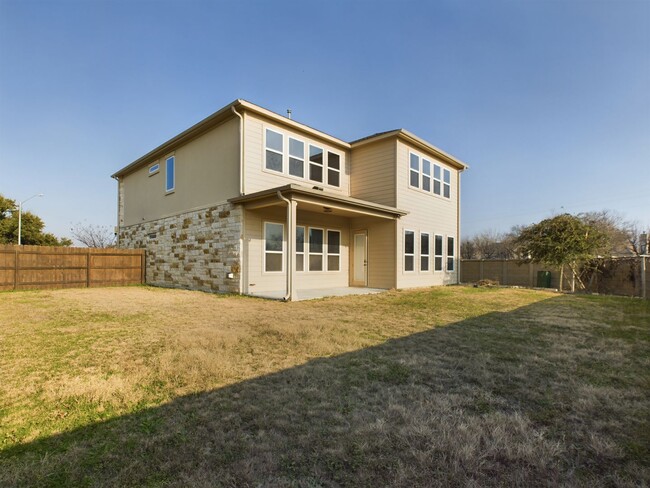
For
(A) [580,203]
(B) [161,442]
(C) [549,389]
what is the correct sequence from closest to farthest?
(B) [161,442] < (C) [549,389] < (A) [580,203]

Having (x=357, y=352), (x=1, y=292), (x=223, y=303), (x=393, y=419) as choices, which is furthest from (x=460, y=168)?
(x=1, y=292)

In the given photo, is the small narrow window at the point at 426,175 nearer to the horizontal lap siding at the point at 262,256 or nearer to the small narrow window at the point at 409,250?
the small narrow window at the point at 409,250

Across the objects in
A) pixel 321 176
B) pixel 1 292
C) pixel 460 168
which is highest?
pixel 460 168

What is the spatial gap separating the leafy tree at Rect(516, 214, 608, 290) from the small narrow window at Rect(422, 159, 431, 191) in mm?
4886

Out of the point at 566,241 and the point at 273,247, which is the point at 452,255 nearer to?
the point at 566,241

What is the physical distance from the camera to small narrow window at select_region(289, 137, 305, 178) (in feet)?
37.2

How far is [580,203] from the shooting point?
32062 millimetres

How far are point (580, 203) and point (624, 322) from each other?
108 ft

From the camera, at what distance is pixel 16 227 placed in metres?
22.2

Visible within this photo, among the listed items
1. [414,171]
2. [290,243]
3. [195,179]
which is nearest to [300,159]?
[195,179]

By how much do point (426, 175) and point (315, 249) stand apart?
19.7ft

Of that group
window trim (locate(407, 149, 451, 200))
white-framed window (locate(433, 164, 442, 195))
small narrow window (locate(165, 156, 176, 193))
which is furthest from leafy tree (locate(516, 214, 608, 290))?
small narrow window (locate(165, 156, 176, 193))

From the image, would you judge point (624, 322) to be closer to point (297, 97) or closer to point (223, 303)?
point (223, 303)

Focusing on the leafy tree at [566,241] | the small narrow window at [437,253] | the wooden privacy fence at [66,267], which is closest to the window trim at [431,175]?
the small narrow window at [437,253]
